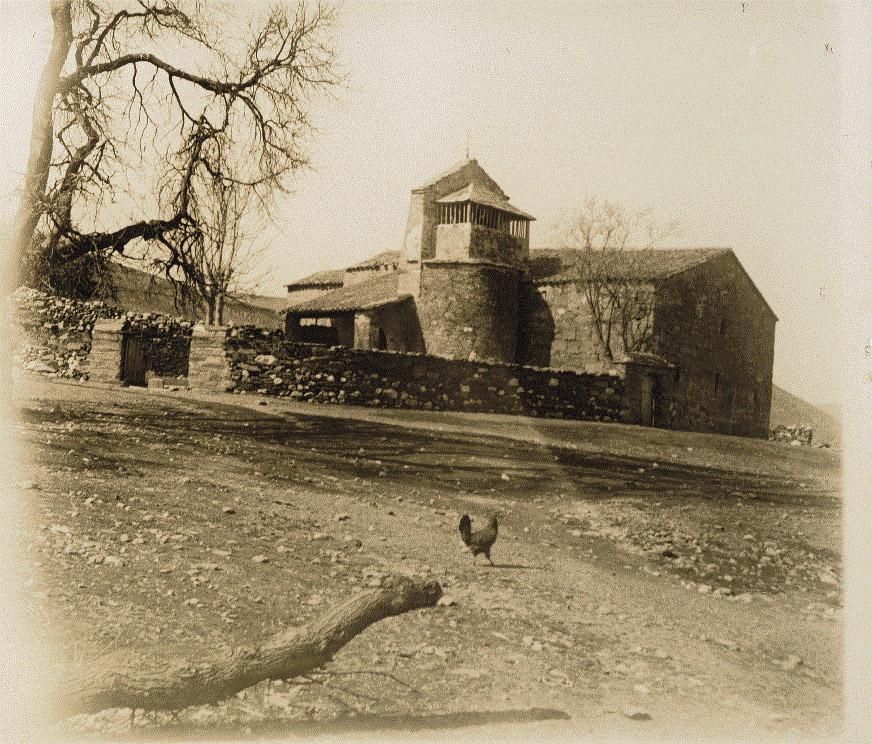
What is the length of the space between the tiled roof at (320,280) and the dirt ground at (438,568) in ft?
2.02

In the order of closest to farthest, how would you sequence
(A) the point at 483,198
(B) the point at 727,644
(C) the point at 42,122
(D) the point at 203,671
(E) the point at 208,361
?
1. (D) the point at 203,671
2. (B) the point at 727,644
3. (C) the point at 42,122
4. (A) the point at 483,198
5. (E) the point at 208,361

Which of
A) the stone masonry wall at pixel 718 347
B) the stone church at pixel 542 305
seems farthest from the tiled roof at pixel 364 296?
the stone masonry wall at pixel 718 347

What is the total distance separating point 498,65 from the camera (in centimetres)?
310

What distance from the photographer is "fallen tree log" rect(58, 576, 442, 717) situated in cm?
232

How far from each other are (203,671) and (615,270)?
2.98m

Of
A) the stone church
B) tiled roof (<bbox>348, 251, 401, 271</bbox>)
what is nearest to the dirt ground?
the stone church

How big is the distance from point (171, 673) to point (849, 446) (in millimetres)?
2829

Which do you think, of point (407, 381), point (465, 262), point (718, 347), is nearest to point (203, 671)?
point (407, 381)

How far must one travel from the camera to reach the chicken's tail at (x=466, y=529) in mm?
2736

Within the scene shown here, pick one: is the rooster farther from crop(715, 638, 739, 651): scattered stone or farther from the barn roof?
the barn roof

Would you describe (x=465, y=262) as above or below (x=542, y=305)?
above

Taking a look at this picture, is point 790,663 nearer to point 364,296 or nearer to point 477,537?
point 477,537

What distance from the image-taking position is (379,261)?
3395 mm

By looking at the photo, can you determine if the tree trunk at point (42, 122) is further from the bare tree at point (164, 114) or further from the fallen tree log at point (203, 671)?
the fallen tree log at point (203, 671)
